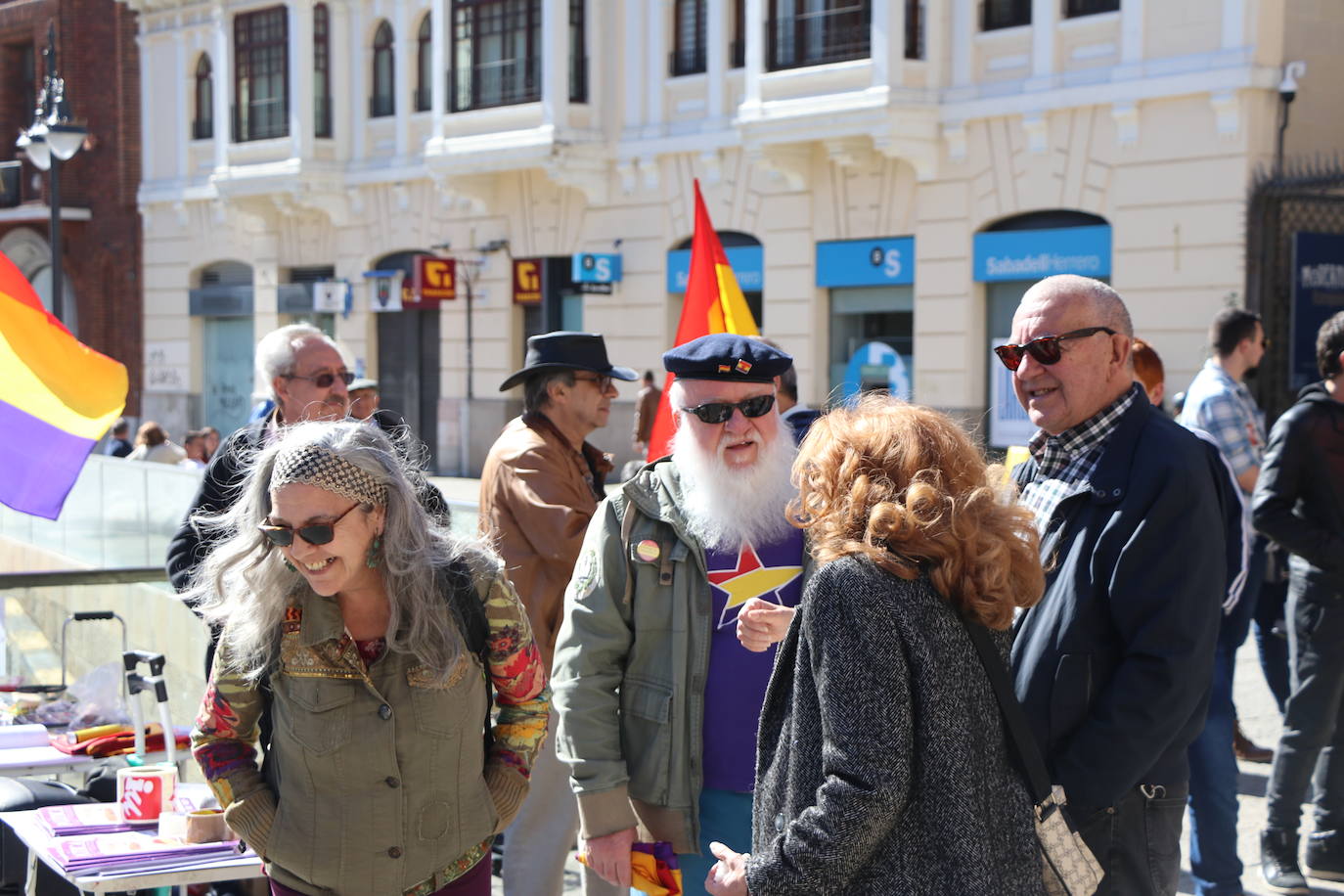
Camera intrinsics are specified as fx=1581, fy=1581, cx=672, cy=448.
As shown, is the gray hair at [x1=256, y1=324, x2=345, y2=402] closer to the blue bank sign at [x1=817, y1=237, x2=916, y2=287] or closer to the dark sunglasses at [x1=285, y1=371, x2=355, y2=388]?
the dark sunglasses at [x1=285, y1=371, x2=355, y2=388]

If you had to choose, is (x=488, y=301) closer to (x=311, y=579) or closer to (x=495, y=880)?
(x=495, y=880)

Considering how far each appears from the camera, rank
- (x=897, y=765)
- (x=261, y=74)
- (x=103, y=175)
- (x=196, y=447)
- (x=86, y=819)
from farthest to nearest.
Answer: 1. (x=103, y=175)
2. (x=261, y=74)
3. (x=196, y=447)
4. (x=86, y=819)
5. (x=897, y=765)

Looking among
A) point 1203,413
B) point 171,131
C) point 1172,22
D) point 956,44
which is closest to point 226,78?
point 171,131

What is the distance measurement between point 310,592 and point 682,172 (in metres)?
18.9

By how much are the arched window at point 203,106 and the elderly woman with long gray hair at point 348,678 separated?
2766 cm

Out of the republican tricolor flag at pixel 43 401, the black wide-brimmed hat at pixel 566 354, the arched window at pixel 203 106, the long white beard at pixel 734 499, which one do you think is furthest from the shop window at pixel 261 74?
the long white beard at pixel 734 499

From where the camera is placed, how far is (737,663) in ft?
12.2

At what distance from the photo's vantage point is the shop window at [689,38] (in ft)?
71.6

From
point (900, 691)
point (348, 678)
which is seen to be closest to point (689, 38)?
point (348, 678)

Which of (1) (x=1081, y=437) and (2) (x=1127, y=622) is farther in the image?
(1) (x=1081, y=437)

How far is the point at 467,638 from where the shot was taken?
141 inches

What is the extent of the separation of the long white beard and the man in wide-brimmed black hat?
1.22m

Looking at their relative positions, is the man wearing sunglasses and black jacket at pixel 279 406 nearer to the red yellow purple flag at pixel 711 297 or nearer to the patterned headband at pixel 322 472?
the patterned headband at pixel 322 472

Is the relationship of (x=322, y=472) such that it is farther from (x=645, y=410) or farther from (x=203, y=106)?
(x=203, y=106)
